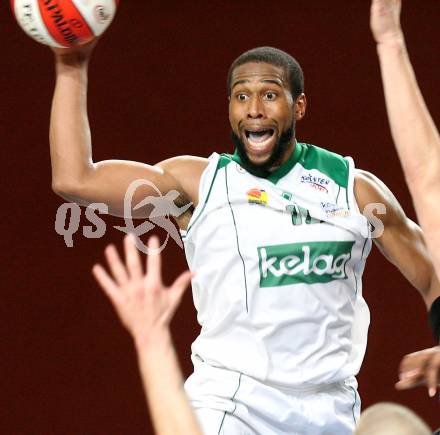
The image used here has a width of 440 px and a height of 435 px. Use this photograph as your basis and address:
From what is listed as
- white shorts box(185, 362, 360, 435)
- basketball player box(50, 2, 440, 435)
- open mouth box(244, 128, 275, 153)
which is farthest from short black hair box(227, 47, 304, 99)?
white shorts box(185, 362, 360, 435)

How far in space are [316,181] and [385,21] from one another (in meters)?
1.26

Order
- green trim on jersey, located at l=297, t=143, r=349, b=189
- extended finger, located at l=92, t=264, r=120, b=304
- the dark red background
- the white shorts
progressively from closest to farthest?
extended finger, located at l=92, t=264, r=120, b=304 → the white shorts → green trim on jersey, located at l=297, t=143, r=349, b=189 → the dark red background

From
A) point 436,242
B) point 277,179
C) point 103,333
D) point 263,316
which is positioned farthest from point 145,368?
point 103,333

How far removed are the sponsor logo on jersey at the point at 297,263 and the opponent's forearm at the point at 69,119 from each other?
54cm

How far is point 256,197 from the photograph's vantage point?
3143 millimetres

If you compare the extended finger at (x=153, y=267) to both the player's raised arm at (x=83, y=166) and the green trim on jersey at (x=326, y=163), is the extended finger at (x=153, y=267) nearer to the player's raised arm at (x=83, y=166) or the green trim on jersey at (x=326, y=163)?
the player's raised arm at (x=83, y=166)

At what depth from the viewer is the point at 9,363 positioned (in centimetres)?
490

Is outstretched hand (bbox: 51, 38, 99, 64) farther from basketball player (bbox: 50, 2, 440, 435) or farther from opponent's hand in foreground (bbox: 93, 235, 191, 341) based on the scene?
opponent's hand in foreground (bbox: 93, 235, 191, 341)

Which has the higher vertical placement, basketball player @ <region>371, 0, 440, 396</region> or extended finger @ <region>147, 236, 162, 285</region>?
basketball player @ <region>371, 0, 440, 396</region>

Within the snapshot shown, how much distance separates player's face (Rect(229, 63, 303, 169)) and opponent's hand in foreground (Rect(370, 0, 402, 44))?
3.79 feet

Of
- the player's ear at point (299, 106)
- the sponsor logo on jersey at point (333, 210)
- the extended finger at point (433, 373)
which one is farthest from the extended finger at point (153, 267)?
the player's ear at point (299, 106)

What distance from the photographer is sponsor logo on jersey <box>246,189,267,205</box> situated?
3139mm

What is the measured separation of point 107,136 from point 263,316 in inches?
82.6

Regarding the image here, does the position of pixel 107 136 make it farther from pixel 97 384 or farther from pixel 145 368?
pixel 145 368
